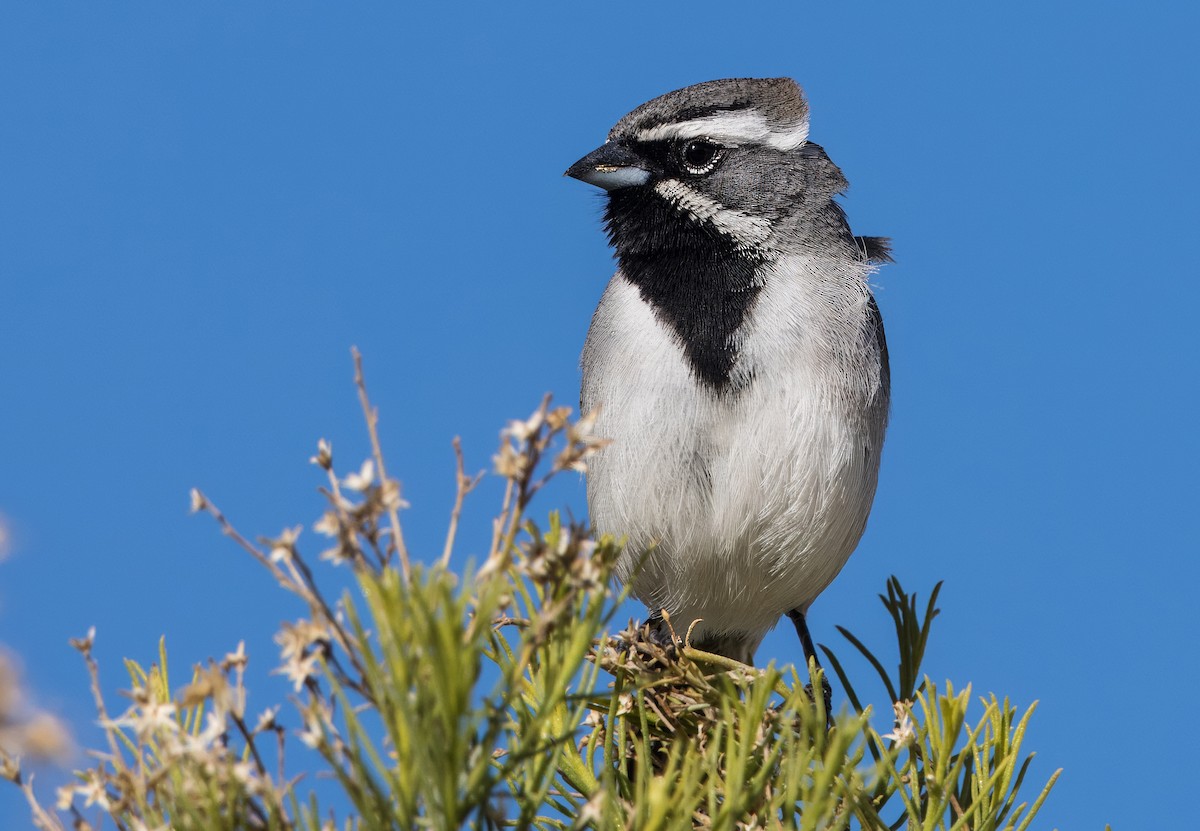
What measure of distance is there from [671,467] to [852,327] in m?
0.64

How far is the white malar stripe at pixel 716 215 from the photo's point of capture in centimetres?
329

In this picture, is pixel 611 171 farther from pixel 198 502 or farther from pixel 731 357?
pixel 198 502

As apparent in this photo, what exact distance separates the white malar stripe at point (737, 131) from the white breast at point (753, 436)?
42 centimetres

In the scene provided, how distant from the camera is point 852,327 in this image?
3.25 meters

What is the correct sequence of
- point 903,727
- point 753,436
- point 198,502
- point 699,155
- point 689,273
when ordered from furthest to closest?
point 699,155 → point 689,273 → point 753,436 → point 903,727 → point 198,502

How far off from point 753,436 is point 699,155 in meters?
0.85

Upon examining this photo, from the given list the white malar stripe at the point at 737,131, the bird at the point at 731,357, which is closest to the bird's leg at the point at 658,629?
the bird at the point at 731,357

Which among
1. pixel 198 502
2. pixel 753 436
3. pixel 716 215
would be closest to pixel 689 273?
pixel 716 215

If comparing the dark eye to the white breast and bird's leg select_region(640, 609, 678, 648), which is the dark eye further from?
bird's leg select_region(640, 609, 678, 648)

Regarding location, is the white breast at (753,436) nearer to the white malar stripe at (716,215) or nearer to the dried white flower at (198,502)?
the white malar stripe at (716,215)

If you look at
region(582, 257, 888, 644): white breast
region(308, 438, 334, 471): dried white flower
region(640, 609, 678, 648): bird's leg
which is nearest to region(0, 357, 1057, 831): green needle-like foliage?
region(308, 438, 334, 471): dried white flower

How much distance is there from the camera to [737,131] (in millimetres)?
3430

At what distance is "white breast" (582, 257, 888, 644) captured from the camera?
309cm

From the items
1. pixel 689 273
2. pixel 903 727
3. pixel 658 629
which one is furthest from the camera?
pixel 658 629
